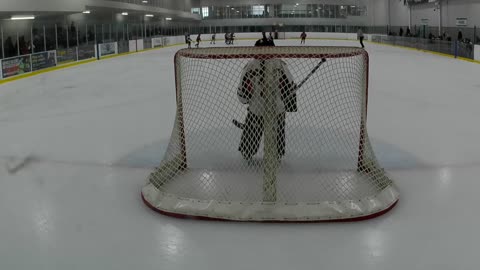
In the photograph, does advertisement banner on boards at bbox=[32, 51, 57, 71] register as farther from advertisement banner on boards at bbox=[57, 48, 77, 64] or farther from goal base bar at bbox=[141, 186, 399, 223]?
goal base bar at bbox=[141, 186, 399, 223]

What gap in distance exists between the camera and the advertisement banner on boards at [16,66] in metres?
15.6

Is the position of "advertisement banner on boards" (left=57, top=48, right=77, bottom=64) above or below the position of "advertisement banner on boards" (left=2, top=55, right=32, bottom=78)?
above

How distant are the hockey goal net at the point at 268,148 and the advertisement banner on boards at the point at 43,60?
43.9ft

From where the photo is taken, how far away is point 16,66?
16438 mm

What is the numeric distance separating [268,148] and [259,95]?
58 centimetres

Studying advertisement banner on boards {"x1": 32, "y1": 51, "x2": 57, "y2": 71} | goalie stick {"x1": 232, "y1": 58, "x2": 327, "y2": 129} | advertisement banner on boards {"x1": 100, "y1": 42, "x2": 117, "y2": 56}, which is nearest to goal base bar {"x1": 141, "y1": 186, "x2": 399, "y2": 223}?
goalie stick {"x1": 232, "y1": 58, "x2": 327, "y2": 129}

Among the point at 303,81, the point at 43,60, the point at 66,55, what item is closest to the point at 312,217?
the point at 303,81

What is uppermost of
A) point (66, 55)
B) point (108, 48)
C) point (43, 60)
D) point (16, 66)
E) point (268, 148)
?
point (108, 48)

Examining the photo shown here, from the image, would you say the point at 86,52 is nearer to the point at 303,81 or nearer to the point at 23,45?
the point at 23,45

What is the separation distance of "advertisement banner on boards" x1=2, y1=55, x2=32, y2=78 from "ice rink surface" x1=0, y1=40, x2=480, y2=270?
6.95 meters

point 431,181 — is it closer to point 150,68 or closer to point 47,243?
point 47,243

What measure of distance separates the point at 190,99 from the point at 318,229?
273cm

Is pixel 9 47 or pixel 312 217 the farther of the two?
pixel 9 47

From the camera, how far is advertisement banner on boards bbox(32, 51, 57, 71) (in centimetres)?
1805
